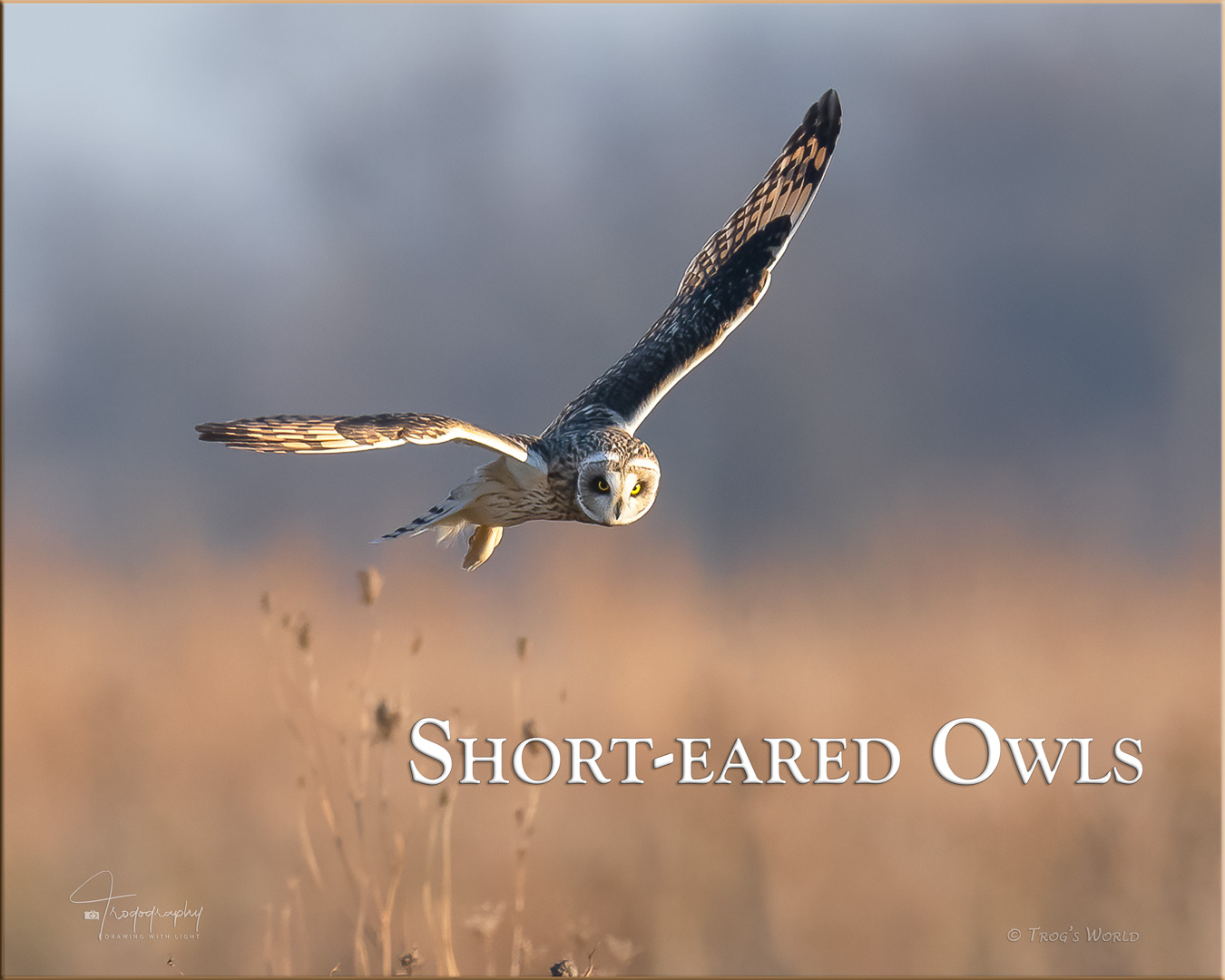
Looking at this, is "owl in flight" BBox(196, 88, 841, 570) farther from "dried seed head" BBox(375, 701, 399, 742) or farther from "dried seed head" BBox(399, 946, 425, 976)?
"dried seed head" BBox(399, 946, 425, 976)

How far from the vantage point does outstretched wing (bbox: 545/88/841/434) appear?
436 centimetres

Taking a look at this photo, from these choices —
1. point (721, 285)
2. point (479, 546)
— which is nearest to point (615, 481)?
point (479, 546)

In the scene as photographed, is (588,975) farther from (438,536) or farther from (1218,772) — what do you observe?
(1218,772)

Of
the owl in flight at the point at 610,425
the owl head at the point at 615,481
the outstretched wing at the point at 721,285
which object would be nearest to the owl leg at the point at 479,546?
the owl in flight at the point at 610,425

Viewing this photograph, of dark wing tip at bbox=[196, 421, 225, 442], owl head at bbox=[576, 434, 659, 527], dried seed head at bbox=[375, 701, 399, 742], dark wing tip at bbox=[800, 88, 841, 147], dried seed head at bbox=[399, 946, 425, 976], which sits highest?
dark wing tip at bbox=[800, 88, 841, 147]

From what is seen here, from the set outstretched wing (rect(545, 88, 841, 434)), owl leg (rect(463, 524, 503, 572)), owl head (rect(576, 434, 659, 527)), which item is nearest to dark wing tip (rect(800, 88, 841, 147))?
outstretched wing (rect(545, 88, 841, 434))

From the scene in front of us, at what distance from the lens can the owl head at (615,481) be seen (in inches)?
137

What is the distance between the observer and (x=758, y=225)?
4.96 m

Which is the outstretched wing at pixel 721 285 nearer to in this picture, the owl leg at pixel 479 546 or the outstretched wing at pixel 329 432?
the owl leg at pixel 479 546

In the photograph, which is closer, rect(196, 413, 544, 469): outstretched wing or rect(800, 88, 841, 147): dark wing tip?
rect(196, 413, 544, 469): outstretched wing

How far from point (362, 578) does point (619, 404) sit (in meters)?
1.76

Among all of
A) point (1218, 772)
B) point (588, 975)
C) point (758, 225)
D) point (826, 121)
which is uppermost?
point (826, 121)

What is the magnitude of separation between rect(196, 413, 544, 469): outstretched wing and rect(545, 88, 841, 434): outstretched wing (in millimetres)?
1238

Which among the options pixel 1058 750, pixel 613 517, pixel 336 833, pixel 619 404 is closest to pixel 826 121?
pixel 619 404
